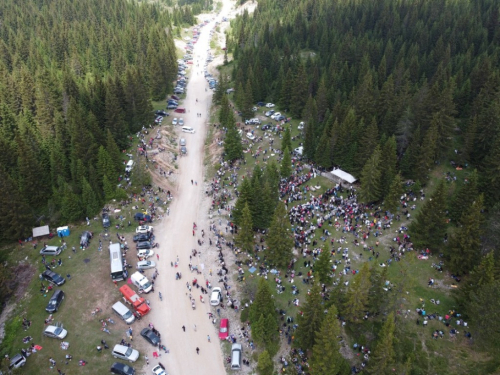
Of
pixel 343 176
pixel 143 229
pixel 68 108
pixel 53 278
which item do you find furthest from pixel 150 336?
pixel 68 108

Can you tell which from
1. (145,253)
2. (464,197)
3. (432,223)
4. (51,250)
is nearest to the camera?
(432,223)

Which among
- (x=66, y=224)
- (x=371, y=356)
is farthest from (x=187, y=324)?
(x=66, y=224)

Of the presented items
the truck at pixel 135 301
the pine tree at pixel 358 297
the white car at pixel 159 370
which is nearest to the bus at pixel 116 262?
the truck at pixel 135 301

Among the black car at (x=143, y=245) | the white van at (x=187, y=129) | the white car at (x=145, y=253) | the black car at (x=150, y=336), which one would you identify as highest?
the white van at (x=187, y=129)

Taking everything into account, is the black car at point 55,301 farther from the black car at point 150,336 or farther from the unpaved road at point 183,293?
the black car at point 150,336

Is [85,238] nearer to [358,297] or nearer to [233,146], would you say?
[233,146]

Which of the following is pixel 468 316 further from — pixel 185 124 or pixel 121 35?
pixel 121 35
